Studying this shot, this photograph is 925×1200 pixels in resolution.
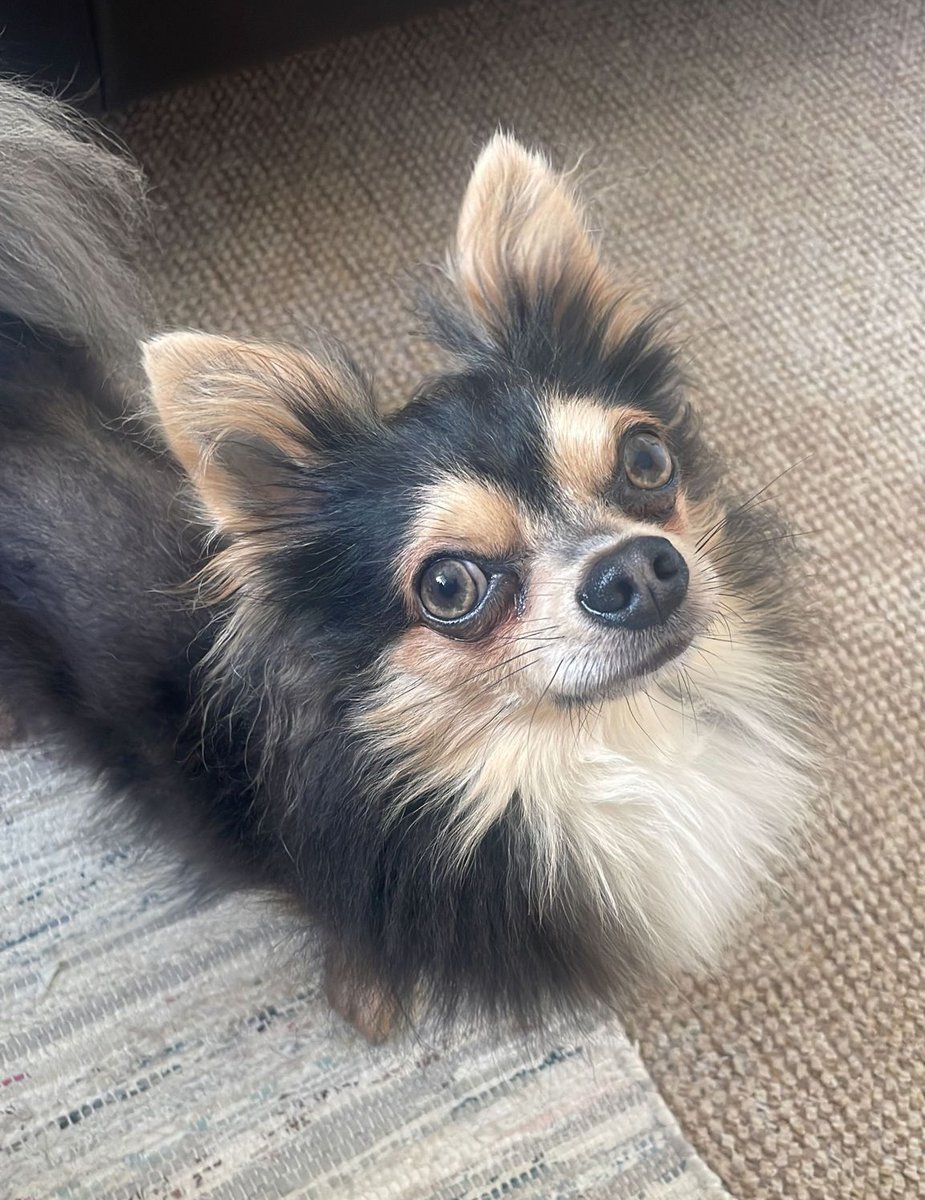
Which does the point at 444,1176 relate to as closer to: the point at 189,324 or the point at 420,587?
the point at 420,587

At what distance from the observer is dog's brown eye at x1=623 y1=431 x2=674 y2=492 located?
4.13 ft

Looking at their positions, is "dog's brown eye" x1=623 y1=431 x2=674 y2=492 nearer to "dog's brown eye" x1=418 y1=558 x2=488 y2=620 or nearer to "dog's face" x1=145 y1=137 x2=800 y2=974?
"dog's face" x1=145 y1=137 x2=800 y2=974

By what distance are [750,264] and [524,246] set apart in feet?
3.62

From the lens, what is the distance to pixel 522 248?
133cm

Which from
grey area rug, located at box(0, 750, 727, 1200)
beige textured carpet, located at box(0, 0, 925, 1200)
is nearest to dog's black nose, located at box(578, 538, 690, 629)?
beige textured carpet, located at box(0, 0, 925, 1200)

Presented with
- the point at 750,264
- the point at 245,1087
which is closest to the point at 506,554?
the point at 245,1087

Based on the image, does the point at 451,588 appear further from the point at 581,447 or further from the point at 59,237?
the point at 59,237

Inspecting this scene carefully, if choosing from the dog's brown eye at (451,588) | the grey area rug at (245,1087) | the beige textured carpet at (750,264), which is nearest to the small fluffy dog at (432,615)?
the dog's brown eye at (451,588)

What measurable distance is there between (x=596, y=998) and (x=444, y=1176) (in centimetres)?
39

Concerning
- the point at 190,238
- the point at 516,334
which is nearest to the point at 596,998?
the point at 516,334

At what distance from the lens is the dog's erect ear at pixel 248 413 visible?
3.69 ft

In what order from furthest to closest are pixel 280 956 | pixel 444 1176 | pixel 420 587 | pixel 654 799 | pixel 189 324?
1. pixel 189 324
2. pixel 280 956
3. pixel 444 1176
4. pixel 654 799
5. pixel 420 587

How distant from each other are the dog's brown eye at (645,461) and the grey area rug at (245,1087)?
85 cm

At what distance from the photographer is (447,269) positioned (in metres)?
1.41
